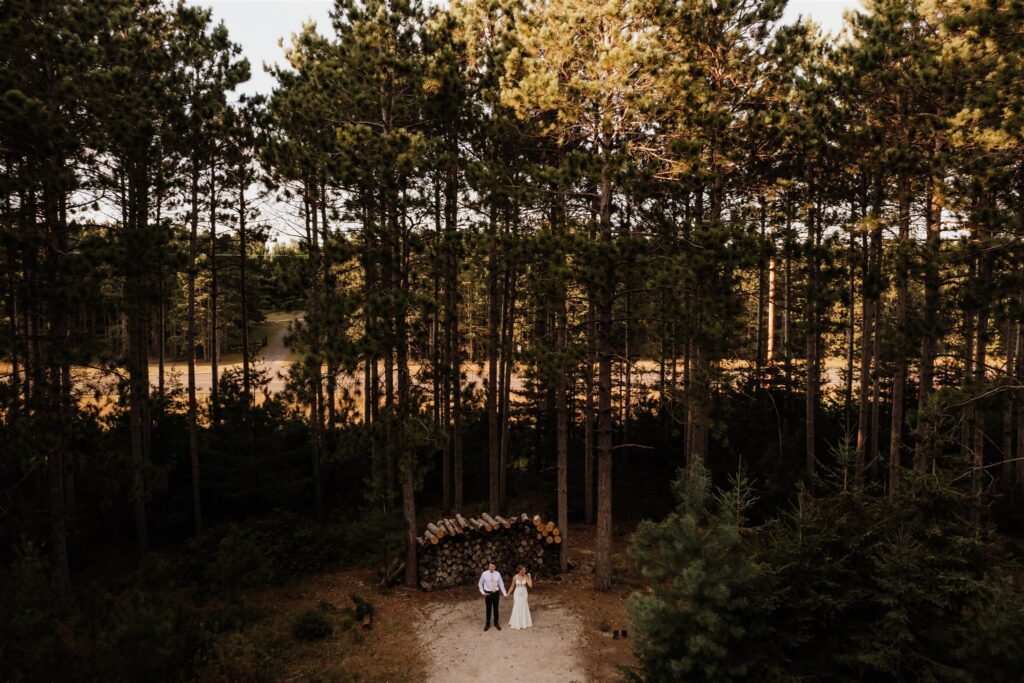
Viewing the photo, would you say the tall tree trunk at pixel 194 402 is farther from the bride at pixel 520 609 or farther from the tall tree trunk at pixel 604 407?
the tall tree trunk at pixel 604 407

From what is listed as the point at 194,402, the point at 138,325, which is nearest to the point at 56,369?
the point at 138,325

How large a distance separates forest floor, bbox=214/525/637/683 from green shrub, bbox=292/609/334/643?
0.18m

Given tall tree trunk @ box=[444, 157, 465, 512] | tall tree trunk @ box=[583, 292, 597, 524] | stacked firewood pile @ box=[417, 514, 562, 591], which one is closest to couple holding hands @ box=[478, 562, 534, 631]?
stacked firewood pile @ box=[417, 514, 562, 591]

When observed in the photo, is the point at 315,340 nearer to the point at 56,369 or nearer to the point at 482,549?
the point at 56,369

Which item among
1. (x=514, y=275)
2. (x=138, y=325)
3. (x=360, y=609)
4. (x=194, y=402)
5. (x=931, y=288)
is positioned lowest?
(x=360, y=609)

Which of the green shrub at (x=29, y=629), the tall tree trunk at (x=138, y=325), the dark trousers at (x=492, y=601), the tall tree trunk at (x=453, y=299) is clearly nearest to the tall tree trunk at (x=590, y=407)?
the tall tree trunk at (x=453, y=299)

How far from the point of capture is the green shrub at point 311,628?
11.4 m

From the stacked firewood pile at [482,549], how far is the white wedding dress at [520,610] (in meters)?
2.55

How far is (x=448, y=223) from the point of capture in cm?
1540

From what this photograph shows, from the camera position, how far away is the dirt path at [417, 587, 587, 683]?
10234 mm

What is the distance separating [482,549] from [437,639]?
3.37 meters

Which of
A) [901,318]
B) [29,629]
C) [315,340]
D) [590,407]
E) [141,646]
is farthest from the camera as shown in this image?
[901,318]

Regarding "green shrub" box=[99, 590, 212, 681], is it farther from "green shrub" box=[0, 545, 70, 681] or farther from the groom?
the groom

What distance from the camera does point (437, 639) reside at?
38.2 feet
